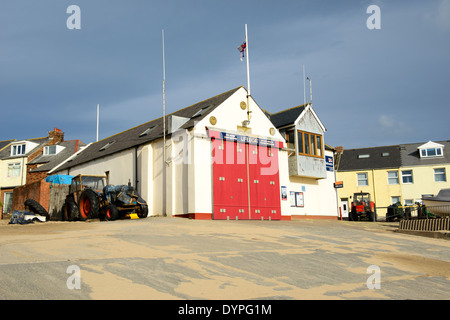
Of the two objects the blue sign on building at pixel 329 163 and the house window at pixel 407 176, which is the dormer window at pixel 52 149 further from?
the house window at pixel 407 176

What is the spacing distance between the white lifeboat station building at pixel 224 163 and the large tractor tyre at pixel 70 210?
3.53 m

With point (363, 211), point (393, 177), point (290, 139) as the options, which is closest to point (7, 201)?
point (290, 139)

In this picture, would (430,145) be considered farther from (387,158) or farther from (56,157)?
(56,157)

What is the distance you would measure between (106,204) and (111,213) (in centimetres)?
210

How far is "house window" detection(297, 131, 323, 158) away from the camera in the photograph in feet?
95.7

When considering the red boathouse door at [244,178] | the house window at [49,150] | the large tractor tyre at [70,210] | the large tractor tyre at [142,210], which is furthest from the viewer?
the house window at [49,150]

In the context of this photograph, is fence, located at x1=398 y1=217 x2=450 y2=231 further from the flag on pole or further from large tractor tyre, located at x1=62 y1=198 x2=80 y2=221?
large tractor tyre, located at x1=62 y1=198 x2=80 y2=221

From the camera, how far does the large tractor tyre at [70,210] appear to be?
918 inches

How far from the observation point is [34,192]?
28391mm

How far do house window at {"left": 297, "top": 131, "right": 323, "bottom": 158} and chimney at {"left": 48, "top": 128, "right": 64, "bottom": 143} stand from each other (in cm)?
3367

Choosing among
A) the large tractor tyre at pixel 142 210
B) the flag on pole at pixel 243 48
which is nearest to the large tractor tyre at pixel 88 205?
the large tractor tyre at pixel 142 210

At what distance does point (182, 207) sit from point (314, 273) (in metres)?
13.7
